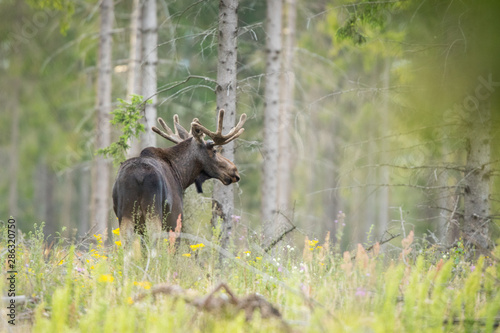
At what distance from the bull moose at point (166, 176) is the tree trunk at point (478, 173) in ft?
11.5

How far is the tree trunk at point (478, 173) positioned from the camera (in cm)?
814

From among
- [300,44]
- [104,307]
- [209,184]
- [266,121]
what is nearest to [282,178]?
[300,44]

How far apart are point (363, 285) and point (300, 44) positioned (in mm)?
16664

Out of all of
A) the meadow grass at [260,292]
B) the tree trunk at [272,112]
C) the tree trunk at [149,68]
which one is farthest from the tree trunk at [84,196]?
the meadow grass at [260,292]

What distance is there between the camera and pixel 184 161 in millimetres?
8922

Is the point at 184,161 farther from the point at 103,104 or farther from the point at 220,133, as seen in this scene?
the point at 103,104

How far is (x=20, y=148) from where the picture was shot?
25.9 metres

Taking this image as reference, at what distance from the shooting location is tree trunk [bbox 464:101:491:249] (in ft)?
26.7

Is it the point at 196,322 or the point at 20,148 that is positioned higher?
the point at 20,148

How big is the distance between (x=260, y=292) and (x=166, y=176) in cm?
342

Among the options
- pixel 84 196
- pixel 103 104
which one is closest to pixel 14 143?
pixel 84 196

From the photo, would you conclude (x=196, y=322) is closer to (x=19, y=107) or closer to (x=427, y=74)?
(x=427, y=74)

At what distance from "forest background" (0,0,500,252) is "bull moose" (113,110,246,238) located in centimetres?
82

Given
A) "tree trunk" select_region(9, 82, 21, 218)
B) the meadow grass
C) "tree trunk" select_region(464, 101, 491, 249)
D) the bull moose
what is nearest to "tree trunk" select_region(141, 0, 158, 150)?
the bull moose
